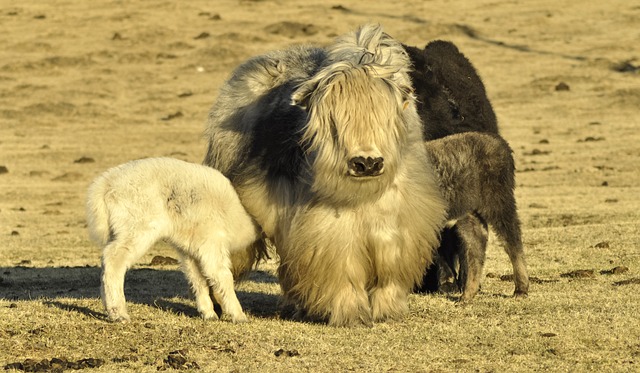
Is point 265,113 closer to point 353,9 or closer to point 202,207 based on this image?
point 202,207

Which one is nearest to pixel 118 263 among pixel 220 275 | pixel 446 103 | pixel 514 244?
pixel 220 275

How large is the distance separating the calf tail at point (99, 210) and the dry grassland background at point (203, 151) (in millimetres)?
682

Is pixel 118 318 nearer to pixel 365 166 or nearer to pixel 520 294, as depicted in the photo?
pixel 365 166

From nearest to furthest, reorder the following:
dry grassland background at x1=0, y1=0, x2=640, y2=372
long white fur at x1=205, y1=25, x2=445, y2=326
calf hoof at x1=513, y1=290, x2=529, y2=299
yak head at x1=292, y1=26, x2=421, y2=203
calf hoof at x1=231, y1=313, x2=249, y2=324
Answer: dry grassland background at x1=0, y1=0, x2=640, y2=372 → yak head at x1=292, y1=26, x2=421, y2=203 → long white fur at x1=205, y1=25, x2=445, y2=326 → calf hoof at x1=231, y1=313, x2=249, y2=324 → calf hoof at x1=513, y1=290, x2=529, y2=299

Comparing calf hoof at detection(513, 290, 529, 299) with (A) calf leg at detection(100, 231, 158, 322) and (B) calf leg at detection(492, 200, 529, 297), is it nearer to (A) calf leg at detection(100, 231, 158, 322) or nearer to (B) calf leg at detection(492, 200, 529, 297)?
(B) calf leg at detection(492, 200, 529, 297)

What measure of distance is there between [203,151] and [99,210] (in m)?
18.6

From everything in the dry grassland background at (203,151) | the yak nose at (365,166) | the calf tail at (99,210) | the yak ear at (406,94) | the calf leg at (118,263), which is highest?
the yak ear at (406,94)

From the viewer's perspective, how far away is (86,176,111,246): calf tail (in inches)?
344

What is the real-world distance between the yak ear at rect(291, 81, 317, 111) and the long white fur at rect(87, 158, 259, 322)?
40.4 inches

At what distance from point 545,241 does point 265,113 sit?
5772mm

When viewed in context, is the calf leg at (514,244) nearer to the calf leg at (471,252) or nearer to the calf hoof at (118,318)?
the calf leg at (471,252)

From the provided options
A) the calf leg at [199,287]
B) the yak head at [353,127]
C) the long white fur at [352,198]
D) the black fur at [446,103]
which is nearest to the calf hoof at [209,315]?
the calf leg at [199,287]

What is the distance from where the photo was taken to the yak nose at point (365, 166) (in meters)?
8.18

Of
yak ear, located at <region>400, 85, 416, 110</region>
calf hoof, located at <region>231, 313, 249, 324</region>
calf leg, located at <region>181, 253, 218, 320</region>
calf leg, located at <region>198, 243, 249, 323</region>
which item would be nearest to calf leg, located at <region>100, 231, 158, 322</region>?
calf leg, located at <region>198, 243, 249, 323</region>
